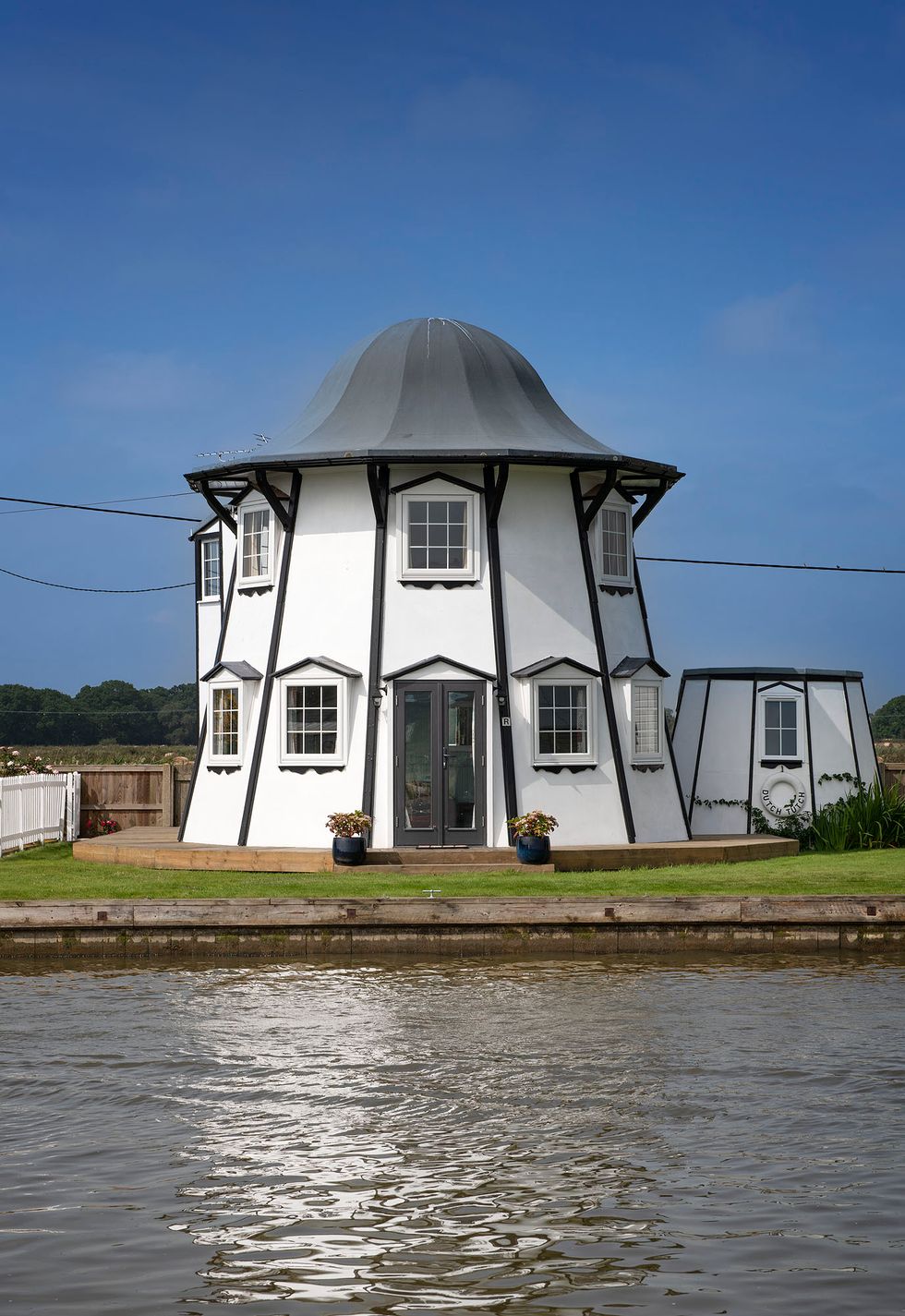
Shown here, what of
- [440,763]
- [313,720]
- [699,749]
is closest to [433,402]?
[313,720]

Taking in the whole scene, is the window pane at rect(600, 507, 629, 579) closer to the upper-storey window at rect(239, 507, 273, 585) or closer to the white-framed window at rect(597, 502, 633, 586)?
the white-framed window at rect(597, 502, 633, 586)

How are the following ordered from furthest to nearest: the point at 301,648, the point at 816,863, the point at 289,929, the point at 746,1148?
the point at 301,648, the point at 816,863, the point at 289,929, the point at 746,1148

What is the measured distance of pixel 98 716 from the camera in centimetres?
7800

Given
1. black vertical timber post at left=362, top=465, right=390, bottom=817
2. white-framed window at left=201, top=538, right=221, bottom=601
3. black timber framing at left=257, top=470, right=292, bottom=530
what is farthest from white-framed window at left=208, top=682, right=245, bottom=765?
white-framed window at left=201, top=538, right=221, bottom=601

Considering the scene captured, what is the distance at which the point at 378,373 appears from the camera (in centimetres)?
2427

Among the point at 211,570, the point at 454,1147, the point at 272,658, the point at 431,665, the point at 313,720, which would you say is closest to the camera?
the point at 454,1147

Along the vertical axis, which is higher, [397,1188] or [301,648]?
[301,648]

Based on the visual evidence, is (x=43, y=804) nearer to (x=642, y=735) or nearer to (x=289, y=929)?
(x=642, y=735)

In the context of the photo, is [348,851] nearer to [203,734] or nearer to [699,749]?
[203,734]

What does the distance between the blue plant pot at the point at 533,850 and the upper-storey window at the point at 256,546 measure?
20.0 ft

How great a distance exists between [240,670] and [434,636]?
3298mm

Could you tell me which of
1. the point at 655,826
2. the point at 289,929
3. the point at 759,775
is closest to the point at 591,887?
the point at 289,929

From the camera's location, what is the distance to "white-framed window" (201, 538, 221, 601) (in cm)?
2873

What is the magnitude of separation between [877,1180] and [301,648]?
16295 millimetres
